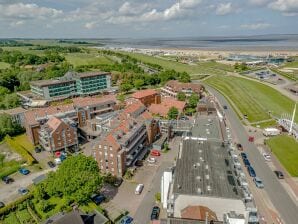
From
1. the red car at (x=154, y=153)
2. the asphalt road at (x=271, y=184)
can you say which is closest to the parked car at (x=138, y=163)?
the red car at (x=154, y=153)

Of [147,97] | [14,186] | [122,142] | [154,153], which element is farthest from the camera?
[147,97]

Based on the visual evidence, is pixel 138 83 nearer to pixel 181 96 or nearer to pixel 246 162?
pixel 181 96

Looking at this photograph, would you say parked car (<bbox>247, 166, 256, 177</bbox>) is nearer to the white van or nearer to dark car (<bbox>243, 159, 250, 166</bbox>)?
dark car (<bbox>243, 159, 250, 166</bbox>)

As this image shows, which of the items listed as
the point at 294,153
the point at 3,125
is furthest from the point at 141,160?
the point at 3,125

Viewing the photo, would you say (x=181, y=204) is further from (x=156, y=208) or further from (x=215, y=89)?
(x=215, y=89)

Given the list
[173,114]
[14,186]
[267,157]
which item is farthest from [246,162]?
[14,186]

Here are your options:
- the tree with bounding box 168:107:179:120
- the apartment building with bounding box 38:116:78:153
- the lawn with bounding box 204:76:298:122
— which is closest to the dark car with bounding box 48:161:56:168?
the apartment building with bounding box 38:116:78:153
